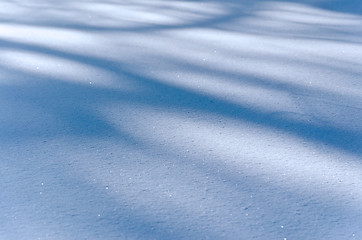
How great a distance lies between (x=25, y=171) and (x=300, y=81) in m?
2.55

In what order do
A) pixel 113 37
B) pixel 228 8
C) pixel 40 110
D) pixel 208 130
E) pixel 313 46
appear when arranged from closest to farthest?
pixel 208 130, pixel 40 110, pixel 313 46, pixel 113 37, pixel 228 8

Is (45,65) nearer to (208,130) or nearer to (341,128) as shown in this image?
(208,130)

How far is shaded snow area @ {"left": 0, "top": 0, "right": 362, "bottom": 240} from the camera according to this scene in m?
2.56

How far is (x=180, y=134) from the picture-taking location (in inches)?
139

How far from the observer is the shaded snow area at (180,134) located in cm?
256

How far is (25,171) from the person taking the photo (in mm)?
2994

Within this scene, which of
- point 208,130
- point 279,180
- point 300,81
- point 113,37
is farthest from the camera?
point 113,37

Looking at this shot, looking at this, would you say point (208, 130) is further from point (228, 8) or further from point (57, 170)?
point (228, 8)

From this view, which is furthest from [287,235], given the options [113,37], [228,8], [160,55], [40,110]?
[228,8]

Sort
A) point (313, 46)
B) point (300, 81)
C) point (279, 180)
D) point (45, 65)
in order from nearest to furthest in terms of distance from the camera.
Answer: point (279, 180), point (300, 81), point (45, 65), point (313, 46)

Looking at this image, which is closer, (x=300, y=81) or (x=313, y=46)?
(x=300, y=81)

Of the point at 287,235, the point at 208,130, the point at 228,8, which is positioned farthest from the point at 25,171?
the point at 228,8

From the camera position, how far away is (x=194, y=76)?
476 centimetres

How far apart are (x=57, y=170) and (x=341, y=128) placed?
187cm
